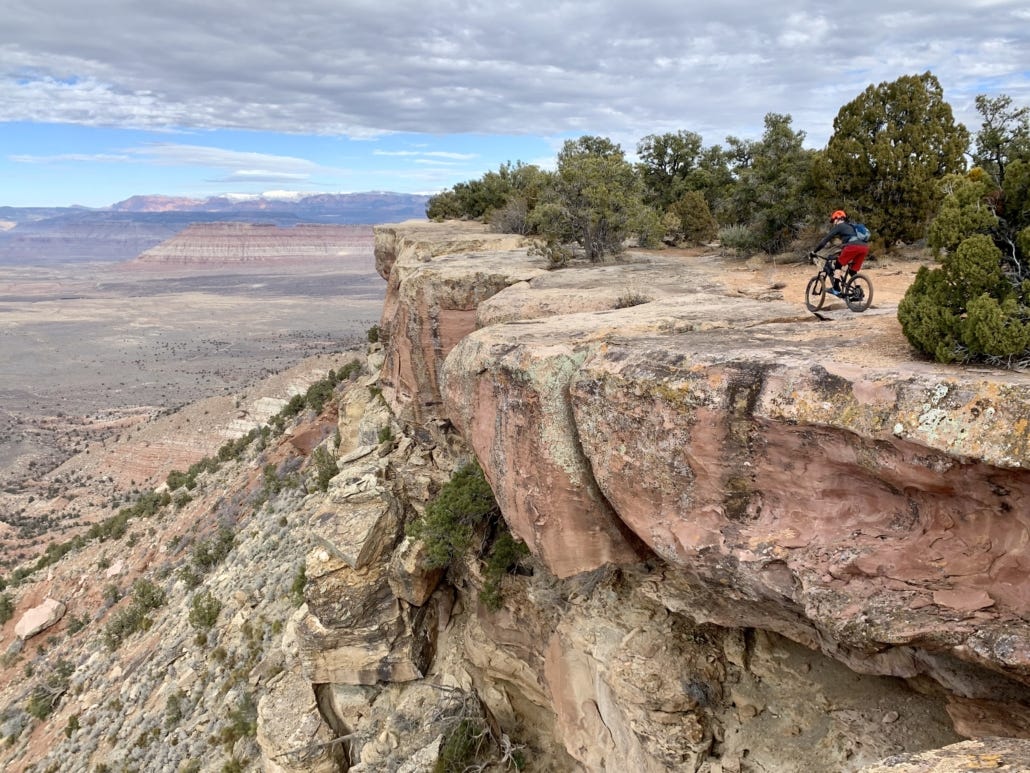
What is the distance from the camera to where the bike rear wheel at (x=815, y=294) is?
10617 millimetres

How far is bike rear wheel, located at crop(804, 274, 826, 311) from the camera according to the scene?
1062 centimetres

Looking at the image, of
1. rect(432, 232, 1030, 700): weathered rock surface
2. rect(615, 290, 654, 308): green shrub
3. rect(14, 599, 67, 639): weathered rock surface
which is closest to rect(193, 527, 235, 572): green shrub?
rect(14, 599, 67, 639): weathered rock surface

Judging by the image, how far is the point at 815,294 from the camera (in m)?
11.3

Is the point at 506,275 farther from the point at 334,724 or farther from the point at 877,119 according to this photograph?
the point at 334,724

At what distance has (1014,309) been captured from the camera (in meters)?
6.83

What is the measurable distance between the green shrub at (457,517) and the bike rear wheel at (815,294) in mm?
7260

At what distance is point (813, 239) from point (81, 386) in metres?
117

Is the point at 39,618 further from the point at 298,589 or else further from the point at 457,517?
the point at 457,517

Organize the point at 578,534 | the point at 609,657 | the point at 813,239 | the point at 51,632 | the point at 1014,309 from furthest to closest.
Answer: the point at 51,632
the point at 813,239
the point at 609,657
the point at 578,534
the point at 1014,309

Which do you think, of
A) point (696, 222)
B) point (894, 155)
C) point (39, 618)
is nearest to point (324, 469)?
point (696, 222)

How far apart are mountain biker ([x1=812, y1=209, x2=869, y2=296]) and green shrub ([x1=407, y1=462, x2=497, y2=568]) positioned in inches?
312

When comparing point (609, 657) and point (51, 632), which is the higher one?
point (609, 657)

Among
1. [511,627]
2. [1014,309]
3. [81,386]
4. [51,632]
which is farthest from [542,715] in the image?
[81,386]

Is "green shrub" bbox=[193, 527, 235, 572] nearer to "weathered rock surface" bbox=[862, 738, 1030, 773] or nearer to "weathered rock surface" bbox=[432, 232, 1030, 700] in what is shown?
"weathered rock surface" bbox=[432, 232, 1030, 700]
